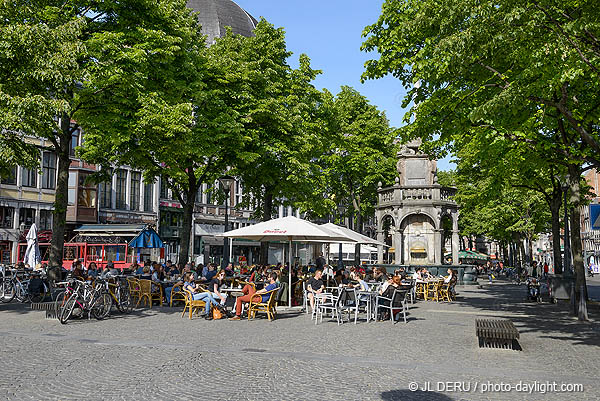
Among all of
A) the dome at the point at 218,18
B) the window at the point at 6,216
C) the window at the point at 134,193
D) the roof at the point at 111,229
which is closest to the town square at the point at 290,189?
the roof at the point at 111,229

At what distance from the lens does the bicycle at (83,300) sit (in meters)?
13.6

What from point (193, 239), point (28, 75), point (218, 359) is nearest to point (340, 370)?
point (218, 359)

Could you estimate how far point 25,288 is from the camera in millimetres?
18812

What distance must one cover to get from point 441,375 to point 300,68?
26.5 metres

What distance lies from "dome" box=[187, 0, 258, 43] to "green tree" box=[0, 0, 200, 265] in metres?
51.6

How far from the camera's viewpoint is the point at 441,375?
8.16 metres

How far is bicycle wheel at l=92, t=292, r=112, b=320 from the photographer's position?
14.5 meters

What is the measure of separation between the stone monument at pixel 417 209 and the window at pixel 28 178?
24.5 meters

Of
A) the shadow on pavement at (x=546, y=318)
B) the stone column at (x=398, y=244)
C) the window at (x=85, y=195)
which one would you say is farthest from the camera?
the window at (x=85, y=195)

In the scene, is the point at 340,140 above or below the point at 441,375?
above

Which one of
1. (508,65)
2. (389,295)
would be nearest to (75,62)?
(389,295)

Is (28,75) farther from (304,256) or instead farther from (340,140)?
(304,256)

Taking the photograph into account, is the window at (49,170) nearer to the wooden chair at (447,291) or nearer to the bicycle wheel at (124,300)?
the bicycle wheel at (124,300)

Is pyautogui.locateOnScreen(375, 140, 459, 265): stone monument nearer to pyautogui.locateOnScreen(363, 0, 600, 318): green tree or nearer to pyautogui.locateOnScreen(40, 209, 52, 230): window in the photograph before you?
pyautogui.locateOnScreen(363, 0, 600, 318): green tree
